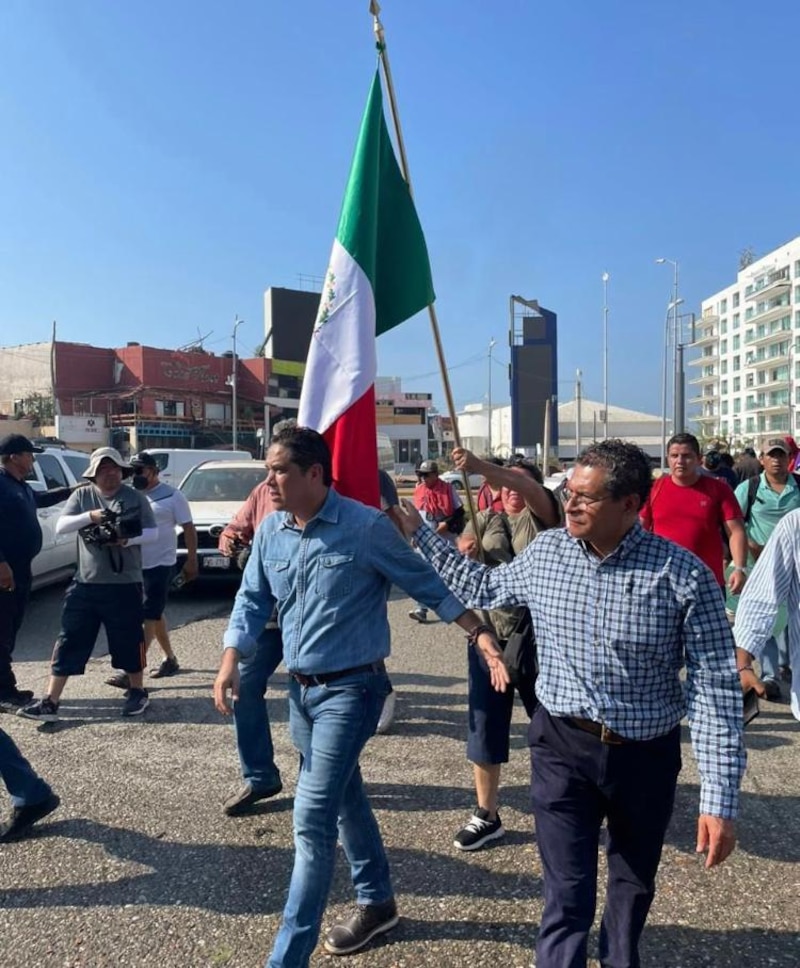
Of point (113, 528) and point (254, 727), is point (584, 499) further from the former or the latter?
point (113, 528)

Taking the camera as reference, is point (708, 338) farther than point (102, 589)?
Yes

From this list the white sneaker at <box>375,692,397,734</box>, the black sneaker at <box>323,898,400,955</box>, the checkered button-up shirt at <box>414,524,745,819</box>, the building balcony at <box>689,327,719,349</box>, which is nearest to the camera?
the checkered button-up shirt at <box>414,524,745,819</box>

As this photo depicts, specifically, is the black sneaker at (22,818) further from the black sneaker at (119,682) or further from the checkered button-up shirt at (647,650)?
the checkered button-up shirt at (647,650)

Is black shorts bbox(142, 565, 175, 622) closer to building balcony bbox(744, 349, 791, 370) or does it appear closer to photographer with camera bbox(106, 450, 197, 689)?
photographer with camera bbox(106, 450, 197, 689)

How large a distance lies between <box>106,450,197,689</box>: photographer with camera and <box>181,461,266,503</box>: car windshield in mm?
4095

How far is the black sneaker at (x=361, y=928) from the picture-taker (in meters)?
2.81

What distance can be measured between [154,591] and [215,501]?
14.4 feet

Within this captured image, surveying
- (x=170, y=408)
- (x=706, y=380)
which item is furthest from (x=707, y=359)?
(x=170, y=408)

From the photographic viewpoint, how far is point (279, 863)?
3475 mm

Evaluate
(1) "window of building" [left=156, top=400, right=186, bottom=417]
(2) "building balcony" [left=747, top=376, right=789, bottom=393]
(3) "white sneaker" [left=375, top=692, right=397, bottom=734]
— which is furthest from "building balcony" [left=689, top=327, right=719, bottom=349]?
(3) "white sneaker" [left=375, top=692, right=397, bottom=734]

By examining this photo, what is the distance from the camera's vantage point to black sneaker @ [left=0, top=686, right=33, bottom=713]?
5.49 m

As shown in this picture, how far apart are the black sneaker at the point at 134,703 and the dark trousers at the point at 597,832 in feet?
13.1

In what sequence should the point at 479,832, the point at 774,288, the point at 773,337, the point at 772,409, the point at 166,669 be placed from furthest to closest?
the point at 773,337
the point at 774,288
the point at 772,409
the point at 166,669
the point at 479,832

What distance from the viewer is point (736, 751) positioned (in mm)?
2141
